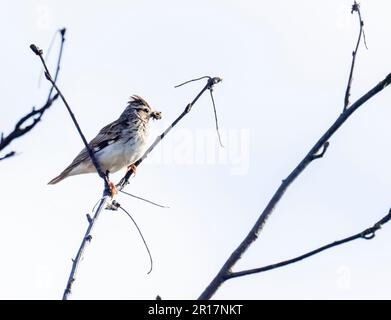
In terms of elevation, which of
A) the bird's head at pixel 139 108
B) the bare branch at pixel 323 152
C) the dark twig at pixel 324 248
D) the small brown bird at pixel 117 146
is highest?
the bird's head at pixel 139 108

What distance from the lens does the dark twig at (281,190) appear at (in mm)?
3770

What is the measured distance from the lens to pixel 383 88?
3.90 m

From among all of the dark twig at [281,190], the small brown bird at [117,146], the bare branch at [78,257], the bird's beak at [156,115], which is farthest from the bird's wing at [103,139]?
the dark twig at [281,190]

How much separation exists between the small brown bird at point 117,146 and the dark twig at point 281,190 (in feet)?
30.0

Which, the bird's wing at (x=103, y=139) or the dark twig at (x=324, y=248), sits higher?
the bird's wing at (x=103, y=139)

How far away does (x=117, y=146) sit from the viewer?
13445 millimetres

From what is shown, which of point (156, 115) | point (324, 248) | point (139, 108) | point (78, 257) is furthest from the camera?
point (139, 108)

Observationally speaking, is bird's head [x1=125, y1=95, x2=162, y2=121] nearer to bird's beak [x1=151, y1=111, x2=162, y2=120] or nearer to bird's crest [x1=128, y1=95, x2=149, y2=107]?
bird's crest [x1=128, y1=95, x2=149, y2=107]

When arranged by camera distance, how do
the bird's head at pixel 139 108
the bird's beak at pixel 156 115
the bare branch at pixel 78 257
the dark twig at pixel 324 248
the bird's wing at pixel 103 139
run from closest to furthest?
the dark twig at pixel 324 248
the bare branch at pixel 78 257
the bird's beak at pixel 156 115
the bird's wing at pixel 103 139
the bird's head at pixel 139 108

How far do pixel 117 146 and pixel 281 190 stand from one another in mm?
9803

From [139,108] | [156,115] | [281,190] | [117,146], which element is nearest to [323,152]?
[281,190]

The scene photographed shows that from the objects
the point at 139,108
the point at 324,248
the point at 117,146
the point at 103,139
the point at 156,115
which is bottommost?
the point at 324,248

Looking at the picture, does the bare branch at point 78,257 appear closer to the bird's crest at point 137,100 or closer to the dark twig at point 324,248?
the dark twig at point 324,248

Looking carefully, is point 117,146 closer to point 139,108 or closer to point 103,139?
point 103,139
